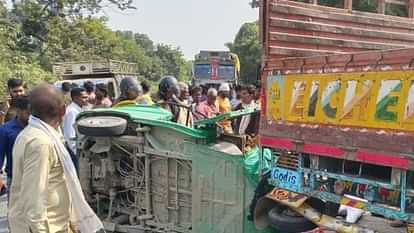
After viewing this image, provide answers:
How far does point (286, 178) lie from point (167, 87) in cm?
258

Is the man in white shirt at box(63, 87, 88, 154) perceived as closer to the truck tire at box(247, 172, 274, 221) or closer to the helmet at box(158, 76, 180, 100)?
the helmet at box(158, 76, 180, 100)

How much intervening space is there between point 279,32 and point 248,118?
4.58ft

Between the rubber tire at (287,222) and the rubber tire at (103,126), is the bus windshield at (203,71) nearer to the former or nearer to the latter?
the rubber tire at (103,126)

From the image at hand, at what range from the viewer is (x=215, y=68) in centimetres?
2514

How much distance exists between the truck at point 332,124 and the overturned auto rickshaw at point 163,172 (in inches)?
13.5

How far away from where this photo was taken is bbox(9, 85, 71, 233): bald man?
2740 mm

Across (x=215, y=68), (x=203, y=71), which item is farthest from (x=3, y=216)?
(x=203, y=71)

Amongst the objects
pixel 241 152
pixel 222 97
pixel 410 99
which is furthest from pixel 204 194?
pixel 222 97

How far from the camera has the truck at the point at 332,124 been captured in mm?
3102

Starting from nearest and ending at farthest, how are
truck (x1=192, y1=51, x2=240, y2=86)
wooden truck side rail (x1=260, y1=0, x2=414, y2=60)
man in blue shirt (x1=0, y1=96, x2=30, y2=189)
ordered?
wooden truck side rail (x1=260, y1=0, x2=414, y2=60) < man in blue shirt (x1=0, y1=96, x2=30, y2=189) < truck (x1=192, y1=51, x2=240, y2=86)

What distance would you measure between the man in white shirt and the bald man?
3236mm

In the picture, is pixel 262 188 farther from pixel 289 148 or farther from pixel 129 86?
pixel 129 86

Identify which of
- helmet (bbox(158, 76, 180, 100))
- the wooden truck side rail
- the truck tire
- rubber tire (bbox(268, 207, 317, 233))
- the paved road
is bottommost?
the paved road

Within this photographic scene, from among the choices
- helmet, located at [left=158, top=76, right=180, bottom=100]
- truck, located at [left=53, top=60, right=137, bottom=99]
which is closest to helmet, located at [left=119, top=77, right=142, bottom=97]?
helmet, located at [left=158, top=76, right=180, bottom=100]
